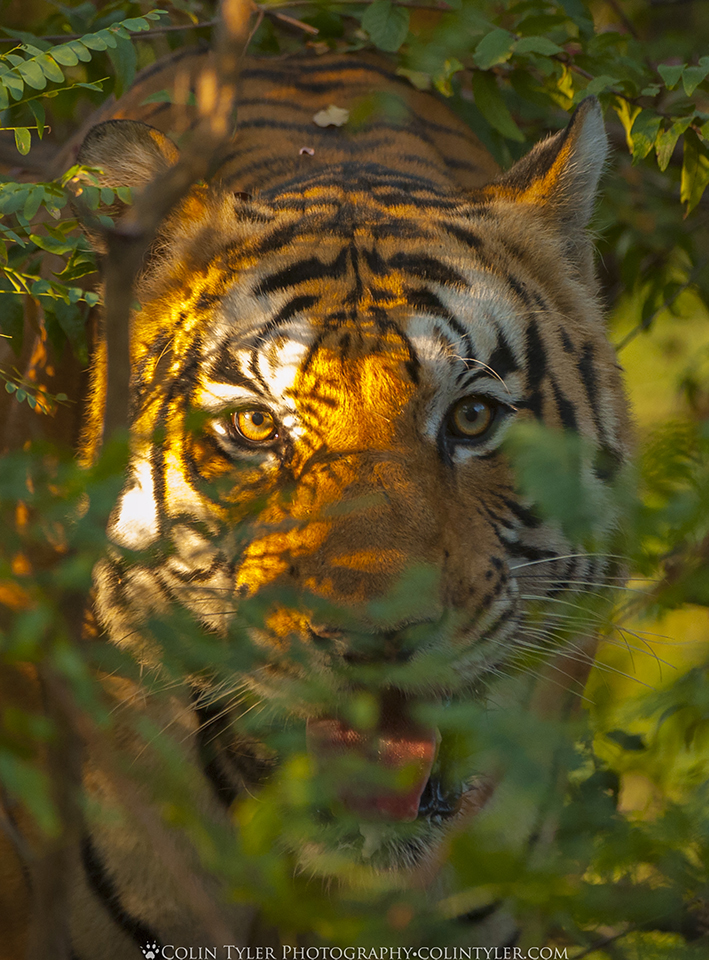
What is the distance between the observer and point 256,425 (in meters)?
1.80

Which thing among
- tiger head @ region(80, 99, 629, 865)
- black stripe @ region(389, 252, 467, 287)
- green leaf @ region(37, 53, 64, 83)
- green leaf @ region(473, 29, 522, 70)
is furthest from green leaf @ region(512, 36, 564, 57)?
green leaf @ region(37, 53, 64, 83)

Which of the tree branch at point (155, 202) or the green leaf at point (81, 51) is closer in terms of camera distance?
the tree branch at point (155, 202)

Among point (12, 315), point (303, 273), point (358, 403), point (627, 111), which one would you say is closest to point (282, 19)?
point (627, 111)

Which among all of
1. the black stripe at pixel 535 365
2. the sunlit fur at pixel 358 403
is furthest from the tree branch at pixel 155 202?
the black stripe at pixel 535 365

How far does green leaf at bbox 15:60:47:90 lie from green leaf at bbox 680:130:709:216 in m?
1.55

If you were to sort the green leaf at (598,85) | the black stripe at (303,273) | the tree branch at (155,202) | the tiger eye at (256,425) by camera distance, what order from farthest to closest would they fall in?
the green leaf at (598,85) → the black stripe at (303,273) → the tiger eye at (256,425) → the tree branch at (155,202)

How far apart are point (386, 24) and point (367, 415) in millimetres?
1214

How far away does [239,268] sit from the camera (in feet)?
6.36

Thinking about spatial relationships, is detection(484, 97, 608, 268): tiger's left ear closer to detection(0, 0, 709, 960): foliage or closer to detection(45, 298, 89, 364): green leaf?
detection(0, 0, 709, 960): foliage

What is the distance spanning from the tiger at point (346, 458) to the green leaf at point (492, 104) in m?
0.32

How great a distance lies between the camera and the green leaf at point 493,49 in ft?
7.39

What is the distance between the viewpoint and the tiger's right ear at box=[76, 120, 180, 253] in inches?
73.0

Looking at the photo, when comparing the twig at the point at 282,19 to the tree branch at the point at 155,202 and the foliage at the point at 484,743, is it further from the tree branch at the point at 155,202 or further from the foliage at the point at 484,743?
the tree branch at the point at 155,202

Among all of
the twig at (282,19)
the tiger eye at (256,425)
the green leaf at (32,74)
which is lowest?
the tiger eye at (256,425)
